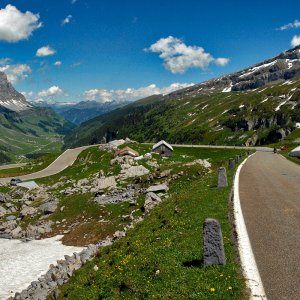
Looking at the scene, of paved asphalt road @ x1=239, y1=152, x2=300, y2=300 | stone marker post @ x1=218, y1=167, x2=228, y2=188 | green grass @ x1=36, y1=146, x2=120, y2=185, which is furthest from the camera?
green grass @ x1=36, y1=146, x2=120, y2=185

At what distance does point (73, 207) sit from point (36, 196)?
46.2 ft

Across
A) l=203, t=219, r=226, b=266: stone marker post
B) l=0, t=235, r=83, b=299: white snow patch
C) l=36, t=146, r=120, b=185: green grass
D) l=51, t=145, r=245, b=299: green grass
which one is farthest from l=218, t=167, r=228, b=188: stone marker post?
l=36, t=146, r=120, b=185: green grass

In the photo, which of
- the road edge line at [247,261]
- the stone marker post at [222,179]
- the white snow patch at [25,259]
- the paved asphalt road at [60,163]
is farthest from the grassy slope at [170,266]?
the paved asphalt road at [60,163]

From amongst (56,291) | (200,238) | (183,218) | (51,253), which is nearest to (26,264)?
(51,253)

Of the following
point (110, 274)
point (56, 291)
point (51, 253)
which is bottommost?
point (51, 253)

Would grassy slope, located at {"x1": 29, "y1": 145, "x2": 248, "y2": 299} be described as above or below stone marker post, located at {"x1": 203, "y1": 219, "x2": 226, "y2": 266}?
below

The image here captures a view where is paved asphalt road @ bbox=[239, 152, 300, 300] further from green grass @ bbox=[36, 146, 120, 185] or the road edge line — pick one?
green grass @ bbox=[36, 146, 120, 185]

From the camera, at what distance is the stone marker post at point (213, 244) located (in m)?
13.1

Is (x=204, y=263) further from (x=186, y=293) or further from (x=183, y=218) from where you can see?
(x=183, y=218)

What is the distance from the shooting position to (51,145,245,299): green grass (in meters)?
12.0

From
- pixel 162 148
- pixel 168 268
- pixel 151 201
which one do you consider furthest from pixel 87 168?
pixel 168 268

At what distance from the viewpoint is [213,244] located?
43.1 feet

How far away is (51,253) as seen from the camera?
35750 mm

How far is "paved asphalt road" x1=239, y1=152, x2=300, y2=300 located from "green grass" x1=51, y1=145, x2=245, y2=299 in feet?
3.49
